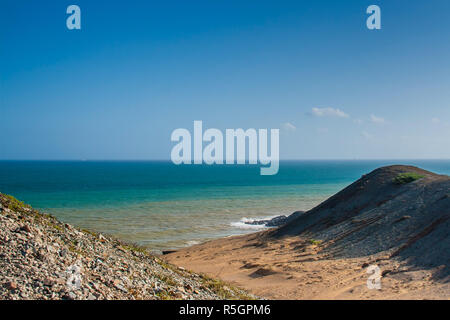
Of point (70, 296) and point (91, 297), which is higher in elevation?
point (70, 296)

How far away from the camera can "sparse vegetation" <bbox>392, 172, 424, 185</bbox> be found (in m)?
23.1

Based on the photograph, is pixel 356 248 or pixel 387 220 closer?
pixel 356 248

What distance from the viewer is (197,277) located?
1270 cm

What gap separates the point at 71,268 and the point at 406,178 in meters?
21.3

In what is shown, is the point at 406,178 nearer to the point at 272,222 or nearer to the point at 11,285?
the point at 272,222

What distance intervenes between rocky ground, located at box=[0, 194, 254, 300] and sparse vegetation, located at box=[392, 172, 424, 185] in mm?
16340

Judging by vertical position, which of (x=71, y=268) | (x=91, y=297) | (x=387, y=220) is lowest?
(x=387, y=220)

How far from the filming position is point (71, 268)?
829 centimetres

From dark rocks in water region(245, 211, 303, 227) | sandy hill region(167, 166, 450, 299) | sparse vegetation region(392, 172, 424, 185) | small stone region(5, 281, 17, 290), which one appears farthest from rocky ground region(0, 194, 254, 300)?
dark rocks in water region(245, 211, 303, 227)

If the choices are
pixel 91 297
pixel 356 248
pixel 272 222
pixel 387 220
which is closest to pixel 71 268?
pixel 91 297

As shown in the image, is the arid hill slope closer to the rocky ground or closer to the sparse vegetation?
the sparse vegetation

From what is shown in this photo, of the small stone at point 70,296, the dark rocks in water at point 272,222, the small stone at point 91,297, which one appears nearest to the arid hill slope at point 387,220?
the dark rocks in water at point 272,222

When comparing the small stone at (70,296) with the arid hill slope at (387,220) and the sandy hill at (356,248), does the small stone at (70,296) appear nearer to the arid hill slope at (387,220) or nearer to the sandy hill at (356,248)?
the sandy hill at (356,248)
